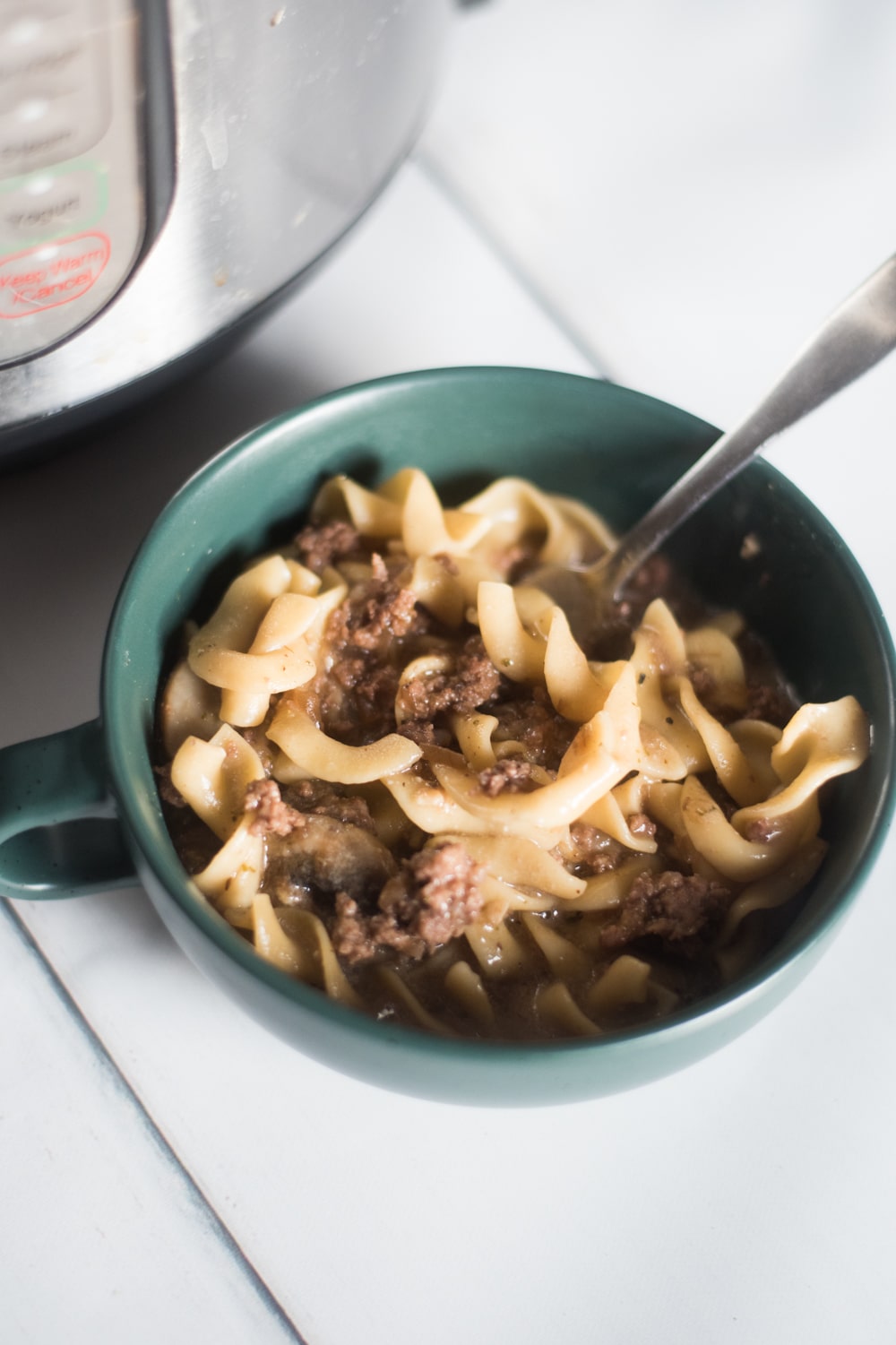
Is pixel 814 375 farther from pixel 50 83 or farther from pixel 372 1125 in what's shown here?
pixel 372 1125

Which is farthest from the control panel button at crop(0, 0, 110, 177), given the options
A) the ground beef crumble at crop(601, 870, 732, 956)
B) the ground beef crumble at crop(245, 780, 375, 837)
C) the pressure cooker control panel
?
the ground beef crumble at crop(601, 870, 732, 956)

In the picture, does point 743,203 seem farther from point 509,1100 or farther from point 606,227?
point 509,1100

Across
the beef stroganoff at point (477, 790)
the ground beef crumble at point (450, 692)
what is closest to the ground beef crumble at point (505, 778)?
the beef stroganoff at point (477, 790)

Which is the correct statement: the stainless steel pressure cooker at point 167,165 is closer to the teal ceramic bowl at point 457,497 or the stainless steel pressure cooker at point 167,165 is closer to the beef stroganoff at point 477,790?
the teal ceramic bowl at point 457,497

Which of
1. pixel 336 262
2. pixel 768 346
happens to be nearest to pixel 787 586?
pixel 768 346

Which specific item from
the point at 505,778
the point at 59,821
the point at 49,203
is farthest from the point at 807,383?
the point at 59,821

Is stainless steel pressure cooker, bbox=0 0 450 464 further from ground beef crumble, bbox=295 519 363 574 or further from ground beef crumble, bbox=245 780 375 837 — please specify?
ground beef crumble, bbox=245 780 375 837
